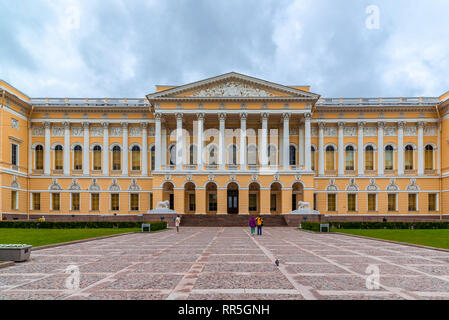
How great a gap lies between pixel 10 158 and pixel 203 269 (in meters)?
45.3

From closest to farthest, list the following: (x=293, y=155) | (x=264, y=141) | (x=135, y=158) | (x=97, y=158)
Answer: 1. (x=264, y=141)
2. (x=293, y=155)
3. (x=97, y=158)
4. (x=135, y=158)

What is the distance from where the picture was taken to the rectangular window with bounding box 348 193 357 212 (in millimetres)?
54844

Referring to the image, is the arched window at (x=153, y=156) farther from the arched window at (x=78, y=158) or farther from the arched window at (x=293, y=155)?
the arched window at (x=293, y=155)

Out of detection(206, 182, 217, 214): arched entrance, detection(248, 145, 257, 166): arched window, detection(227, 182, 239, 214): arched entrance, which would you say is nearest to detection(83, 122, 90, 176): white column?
detection(206, 182, 217, 214): arched entrance

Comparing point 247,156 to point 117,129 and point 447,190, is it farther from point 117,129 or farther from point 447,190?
point 447,190

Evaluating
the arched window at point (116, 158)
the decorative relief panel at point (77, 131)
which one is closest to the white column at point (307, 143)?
the arched window at point (116, 158)

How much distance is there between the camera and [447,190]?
51875mm

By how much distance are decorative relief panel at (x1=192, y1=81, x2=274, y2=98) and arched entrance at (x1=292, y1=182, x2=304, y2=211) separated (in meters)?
12.0

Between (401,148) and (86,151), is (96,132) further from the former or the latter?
(401,148)

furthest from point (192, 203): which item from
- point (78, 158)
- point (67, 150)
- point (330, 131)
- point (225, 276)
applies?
point (225, 276)

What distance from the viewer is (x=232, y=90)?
50500 millimetres

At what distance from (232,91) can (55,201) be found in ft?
91.5
